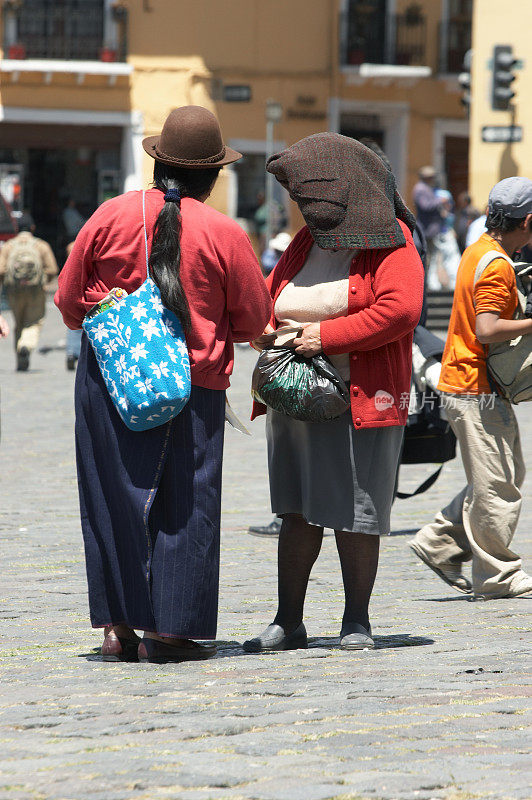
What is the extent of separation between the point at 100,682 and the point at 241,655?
0.68m

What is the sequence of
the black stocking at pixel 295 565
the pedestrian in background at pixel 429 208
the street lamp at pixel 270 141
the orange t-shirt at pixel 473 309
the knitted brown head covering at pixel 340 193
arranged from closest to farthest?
the knitted brown head covering at pixel 340 193 → the black stocking at pixel 295 565 → the orange t-shirt at pixel 473 309 → the pedestrian in background at pixel 429 208 → the street lamp at pixel 270 141

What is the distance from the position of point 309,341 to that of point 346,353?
15cm

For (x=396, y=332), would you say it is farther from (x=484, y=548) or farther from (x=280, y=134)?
(x=280, y=134)

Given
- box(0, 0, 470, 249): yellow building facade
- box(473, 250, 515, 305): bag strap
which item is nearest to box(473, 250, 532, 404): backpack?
box(473, 250, 515, 305): bag strap

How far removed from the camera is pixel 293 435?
5387 millimetres

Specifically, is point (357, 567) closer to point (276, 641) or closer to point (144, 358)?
point (276, 641)

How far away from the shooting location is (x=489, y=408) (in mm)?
6383

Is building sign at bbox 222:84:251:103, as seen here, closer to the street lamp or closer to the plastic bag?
the street lamp

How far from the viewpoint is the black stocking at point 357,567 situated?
5.34 m

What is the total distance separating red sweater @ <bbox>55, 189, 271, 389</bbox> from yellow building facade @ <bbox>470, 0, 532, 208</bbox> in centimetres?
2326

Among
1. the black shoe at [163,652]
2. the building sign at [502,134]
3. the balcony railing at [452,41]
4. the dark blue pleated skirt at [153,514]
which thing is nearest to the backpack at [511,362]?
the dark blue pleated skirt at [153,514]

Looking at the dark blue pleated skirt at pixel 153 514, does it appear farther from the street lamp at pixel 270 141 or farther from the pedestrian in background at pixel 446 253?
the street lamp at pixel 270 141

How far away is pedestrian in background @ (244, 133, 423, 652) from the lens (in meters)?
5.22

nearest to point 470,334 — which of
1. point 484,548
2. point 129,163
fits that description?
point 484,548
